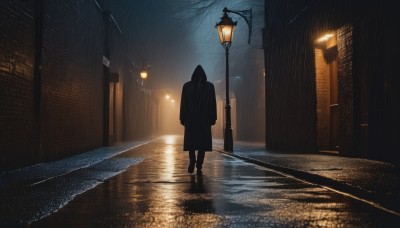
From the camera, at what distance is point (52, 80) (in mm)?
12594

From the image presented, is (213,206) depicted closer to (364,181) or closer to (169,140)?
(364,181)

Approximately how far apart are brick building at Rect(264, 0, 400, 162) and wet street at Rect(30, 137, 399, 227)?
14.0ft

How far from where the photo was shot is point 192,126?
1005 centimetres

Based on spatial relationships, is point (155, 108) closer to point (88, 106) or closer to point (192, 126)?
point (88, 106)

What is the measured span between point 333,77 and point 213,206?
36.0ft

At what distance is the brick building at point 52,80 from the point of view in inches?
376

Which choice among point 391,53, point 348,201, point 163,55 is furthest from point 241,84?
point 348,201

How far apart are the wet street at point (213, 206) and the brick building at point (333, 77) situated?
4255 millimetres

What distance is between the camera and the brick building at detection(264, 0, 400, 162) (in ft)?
37.9

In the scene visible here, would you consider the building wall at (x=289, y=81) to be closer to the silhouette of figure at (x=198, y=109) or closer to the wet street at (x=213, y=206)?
the silhouette of figure at (x=198, y=109)

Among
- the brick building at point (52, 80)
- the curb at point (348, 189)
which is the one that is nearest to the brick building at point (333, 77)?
the curb at point (348, 189)

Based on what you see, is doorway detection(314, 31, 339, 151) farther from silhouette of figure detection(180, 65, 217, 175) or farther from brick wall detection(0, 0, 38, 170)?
brick wall detection(0, 0, 38, 170)

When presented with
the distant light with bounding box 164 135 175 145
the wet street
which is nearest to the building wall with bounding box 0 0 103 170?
the wet street

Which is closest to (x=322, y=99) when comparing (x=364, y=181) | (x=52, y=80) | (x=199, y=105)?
(x=199, y=105)
